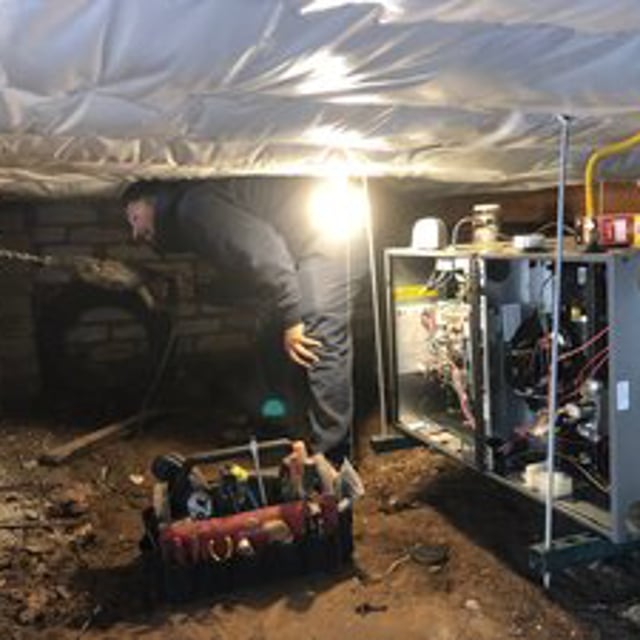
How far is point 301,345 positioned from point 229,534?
0.95 metres

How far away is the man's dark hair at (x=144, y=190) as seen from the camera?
289 centimetres

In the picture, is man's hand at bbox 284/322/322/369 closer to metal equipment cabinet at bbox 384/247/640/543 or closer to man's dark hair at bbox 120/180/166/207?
metal equipment cabinet at bbox 384/247/640/543

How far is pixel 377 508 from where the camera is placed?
2697mm

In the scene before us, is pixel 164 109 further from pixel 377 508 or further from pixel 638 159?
pixel 638 159

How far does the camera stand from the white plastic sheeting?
1.07 metres

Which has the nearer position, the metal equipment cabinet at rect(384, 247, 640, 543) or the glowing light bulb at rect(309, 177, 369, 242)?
the metal equipment cabinet at rect(384, 247, 640, 543)

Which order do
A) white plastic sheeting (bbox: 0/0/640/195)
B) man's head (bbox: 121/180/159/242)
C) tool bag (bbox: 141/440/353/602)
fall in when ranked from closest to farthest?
white plastic sheeting (bbox: 0/0/640/195) < tool bag (bbox: 141/440/353/602) < man's head (bbox: 121/180/159/242)

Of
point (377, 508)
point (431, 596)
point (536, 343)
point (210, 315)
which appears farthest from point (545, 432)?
point (210, 315)

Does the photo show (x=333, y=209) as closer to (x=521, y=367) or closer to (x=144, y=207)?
(x=144, y=207)

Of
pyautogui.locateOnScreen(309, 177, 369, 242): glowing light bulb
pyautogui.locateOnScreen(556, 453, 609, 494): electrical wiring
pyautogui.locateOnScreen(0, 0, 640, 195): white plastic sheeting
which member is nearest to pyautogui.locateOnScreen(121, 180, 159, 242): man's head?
pyautogui.locateOnScreen(0, 0, 640, 195): white plastic sheeting

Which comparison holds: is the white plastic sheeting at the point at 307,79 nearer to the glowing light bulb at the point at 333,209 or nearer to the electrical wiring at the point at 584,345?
the glowing light bulb at the point at 333,209

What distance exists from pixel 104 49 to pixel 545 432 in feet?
5.42

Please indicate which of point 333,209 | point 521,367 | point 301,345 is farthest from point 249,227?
point 521,367

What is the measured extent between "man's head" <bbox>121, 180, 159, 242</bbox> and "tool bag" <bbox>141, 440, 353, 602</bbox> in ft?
3.65
